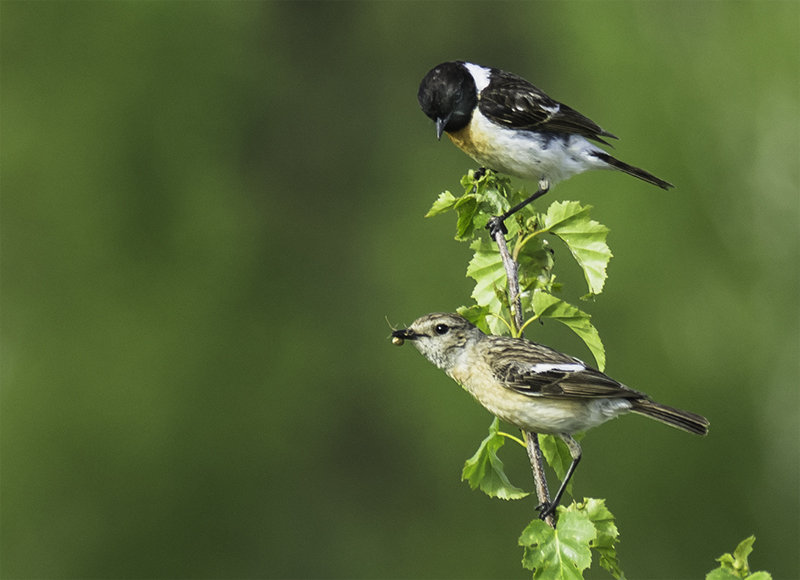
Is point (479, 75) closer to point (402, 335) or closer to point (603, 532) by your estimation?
point (402, 335)

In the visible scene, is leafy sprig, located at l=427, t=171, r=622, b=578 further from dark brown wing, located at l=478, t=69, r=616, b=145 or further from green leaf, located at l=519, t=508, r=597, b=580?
dark brown wing, located at l=478, t=69, r=616, b=145

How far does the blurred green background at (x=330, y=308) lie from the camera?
15586 mm

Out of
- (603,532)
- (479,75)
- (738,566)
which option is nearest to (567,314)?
(603,532)

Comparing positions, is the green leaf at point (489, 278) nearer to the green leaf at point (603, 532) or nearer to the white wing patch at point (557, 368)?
the white wing patch at point (557, 368)

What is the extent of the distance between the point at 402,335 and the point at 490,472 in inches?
26.7

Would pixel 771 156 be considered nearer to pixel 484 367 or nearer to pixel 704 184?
pixel 704 184

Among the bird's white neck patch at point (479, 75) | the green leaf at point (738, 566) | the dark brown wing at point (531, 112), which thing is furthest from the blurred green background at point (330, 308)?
the green leaf at point (738, 566)

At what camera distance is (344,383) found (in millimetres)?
20625

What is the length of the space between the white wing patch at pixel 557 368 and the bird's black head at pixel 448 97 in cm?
208

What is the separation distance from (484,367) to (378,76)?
19216 mm

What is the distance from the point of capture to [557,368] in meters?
4.29

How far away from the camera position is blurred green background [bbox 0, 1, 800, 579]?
51.1ft

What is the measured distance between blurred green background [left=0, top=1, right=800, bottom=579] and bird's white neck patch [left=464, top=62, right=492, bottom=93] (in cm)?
852

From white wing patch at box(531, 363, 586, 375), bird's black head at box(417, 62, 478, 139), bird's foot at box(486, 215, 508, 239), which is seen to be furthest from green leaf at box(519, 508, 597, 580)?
bird's black head at box(417, 62, 478, 139)
